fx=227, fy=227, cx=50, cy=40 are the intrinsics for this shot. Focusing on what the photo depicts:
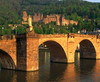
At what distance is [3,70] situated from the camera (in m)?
50.9

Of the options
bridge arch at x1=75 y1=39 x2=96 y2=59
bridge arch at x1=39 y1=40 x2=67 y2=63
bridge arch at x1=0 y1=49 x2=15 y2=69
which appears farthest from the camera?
bridge arch at x1=75 y1=39 x2=96 y2=59

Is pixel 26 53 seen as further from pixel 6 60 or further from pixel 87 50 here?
pixel 87 50

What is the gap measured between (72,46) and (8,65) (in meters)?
21.8

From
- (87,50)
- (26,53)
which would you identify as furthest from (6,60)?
(87,50)

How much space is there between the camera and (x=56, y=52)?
65.0 meters

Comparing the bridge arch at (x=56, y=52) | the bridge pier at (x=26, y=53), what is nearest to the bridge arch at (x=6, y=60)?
the bridge pier at (x=26, y=53)

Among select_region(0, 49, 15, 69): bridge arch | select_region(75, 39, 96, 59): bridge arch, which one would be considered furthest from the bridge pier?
select_region(75, 39, 96, 59): bridge arch

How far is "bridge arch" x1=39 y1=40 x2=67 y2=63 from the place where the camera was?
61.9m

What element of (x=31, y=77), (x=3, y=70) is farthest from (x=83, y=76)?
(x=3, y=70)

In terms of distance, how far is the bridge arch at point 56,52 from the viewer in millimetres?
61875

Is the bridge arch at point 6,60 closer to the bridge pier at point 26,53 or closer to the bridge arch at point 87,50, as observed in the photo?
the bridge pier at point 26,53

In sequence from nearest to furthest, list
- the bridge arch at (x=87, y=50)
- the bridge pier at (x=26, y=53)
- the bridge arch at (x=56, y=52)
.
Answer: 1. the bridge pier at (x=26, y=53)
2. the bridge arch at (x=56, y=52)
3. the bridge arch at (x=87, y=50)

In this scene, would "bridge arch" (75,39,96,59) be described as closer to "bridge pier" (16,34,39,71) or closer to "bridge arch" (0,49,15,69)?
"bridge pier" (16,34,39,71)

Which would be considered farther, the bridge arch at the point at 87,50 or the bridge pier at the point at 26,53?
the bridge arch at the point at 87,50
